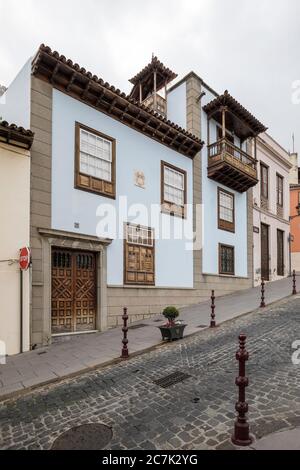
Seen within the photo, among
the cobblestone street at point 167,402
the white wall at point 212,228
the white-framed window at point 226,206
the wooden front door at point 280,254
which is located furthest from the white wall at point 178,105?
the cobblestone street at point 167,402

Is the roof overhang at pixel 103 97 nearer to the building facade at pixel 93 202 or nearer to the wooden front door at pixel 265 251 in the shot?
the building facade at pixel 93 202

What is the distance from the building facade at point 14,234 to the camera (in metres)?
8.27

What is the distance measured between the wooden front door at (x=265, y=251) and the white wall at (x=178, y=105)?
9.16m

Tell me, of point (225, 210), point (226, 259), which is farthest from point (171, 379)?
point (225, 210)

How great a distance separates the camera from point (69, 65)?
986 cm

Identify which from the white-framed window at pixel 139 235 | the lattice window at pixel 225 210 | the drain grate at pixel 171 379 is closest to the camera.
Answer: the drain grate at pixel 171 379

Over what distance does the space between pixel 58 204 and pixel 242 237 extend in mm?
11949

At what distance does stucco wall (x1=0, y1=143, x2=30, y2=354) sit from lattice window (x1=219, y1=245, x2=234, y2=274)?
10.6 m

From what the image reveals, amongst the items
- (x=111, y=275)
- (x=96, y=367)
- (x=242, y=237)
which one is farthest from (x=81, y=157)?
(x=242, y=237)

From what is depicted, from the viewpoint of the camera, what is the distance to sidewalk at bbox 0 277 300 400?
20.7 ft

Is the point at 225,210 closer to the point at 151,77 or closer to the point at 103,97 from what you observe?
the point at 151,77

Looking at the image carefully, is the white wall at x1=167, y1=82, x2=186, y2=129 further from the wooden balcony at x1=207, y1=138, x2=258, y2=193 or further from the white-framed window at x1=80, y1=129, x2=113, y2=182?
the white-framed window at x1=80, y1=129, x2=113, y2=182

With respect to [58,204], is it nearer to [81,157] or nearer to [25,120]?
[81,157]

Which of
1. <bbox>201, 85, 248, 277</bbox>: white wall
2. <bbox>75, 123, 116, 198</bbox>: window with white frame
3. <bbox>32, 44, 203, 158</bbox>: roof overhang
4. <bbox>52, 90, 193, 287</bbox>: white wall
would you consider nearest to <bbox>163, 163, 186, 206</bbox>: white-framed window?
<bbox>52, 90, 193, 287</bbox>: white wall
